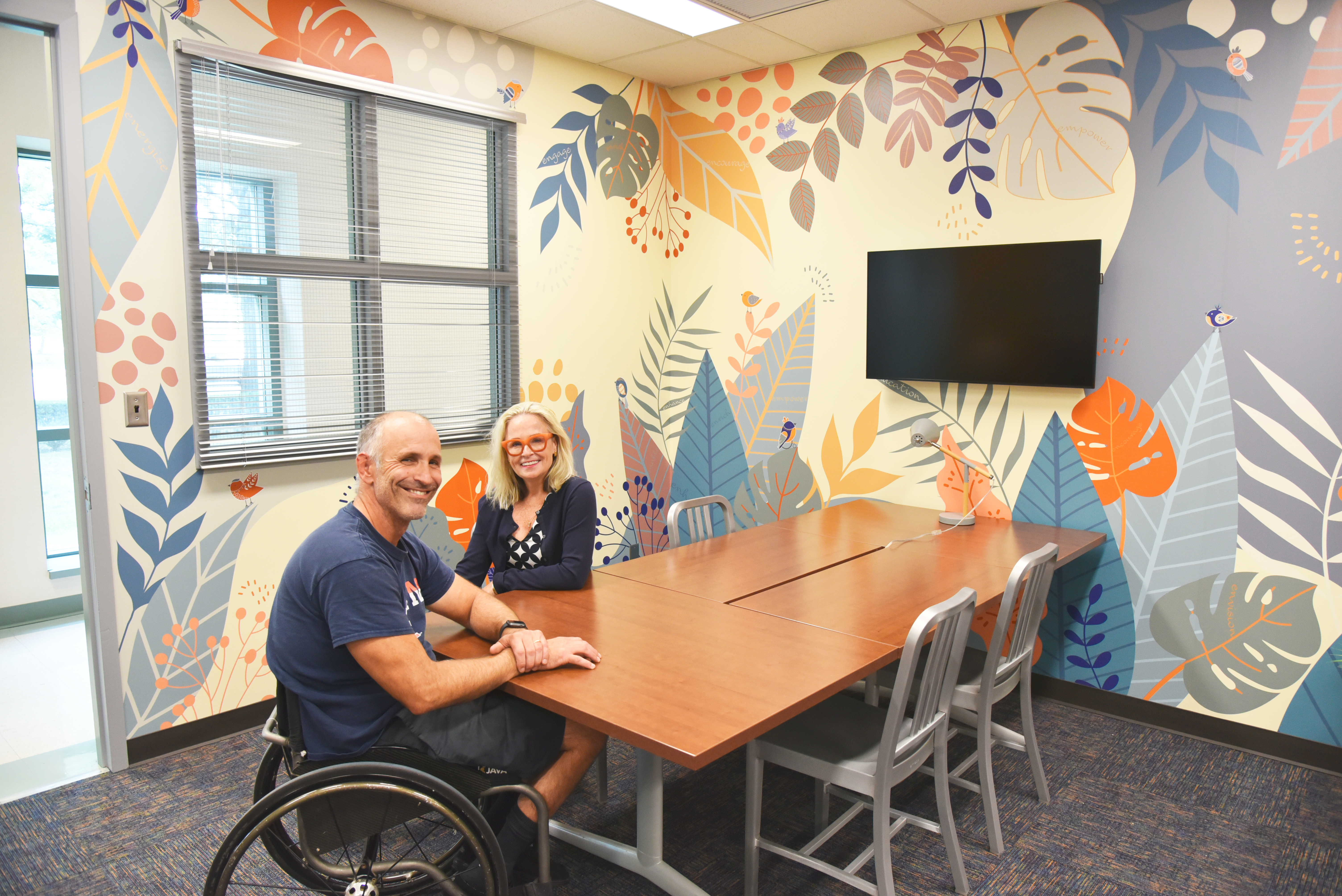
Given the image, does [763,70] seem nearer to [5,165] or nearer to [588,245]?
[588,245]

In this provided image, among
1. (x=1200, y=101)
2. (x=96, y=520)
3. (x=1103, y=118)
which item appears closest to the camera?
(x=96, y=520)

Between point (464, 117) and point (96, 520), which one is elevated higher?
point (464, 117)

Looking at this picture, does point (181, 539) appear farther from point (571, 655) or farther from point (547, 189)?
point (547, 189)

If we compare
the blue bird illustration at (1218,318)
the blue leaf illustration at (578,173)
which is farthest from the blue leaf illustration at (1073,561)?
the blue leaf illustration at (578,173)

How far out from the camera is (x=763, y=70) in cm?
441

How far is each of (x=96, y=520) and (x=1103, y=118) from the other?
13.3ft

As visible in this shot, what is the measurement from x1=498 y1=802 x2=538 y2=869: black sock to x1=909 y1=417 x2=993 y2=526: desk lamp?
2.30 m

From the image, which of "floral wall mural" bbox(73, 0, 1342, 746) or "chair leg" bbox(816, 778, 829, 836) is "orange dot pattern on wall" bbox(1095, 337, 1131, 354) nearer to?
"floral wall mural" bbox(73, 0, 1342, 746)

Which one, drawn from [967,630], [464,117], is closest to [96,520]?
[464,117]

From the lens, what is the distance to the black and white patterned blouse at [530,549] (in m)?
2.90

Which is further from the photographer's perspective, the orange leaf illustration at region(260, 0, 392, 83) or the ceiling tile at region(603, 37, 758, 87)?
the ceiling tile at region(603, 37, 758, 87)

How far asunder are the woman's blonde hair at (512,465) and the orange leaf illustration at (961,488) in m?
1.88

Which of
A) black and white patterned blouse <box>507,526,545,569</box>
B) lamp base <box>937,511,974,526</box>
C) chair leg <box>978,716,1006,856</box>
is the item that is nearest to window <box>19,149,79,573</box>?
black and white patterned blouse <box>507,526,545,569</box>

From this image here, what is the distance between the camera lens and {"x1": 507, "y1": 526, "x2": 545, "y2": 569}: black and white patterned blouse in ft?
9.53
